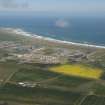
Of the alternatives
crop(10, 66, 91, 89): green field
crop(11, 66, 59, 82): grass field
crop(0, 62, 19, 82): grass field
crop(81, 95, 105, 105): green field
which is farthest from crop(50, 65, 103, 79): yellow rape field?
crop(81, 95, 105, 105): green field

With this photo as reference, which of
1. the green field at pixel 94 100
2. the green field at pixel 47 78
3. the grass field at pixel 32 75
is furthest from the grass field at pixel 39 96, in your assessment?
the grass field at pixel 32 75

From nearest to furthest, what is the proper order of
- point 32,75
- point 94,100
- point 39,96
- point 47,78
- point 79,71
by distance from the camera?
point 94,100 < point 39,96 < point 47,78 < point 32,75 < point 79,71

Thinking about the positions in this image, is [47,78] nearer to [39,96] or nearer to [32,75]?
[32,75]

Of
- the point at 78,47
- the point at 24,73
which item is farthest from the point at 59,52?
the point at 24,73

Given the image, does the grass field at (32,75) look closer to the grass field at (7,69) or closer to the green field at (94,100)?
the grass field at (7,69)

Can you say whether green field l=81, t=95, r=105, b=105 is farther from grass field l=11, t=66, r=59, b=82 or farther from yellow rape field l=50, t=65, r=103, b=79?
grass field l=11, t=66, r=59, b=82

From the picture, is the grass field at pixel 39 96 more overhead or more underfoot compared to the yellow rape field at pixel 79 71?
more underfoot

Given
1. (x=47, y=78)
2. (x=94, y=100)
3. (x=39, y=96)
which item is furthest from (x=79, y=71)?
(x=39, y=96)

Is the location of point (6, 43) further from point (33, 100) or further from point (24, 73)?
point (33, 100)
